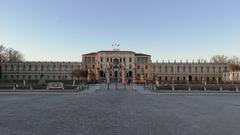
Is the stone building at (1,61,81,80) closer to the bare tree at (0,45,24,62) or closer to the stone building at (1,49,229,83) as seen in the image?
the stone building at (1,49,229,83)

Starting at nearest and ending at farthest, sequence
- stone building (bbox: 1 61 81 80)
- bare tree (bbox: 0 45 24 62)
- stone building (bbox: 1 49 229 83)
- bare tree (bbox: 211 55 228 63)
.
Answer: bare tree (bbox: 0 45 24 62), stone building (bbox: 1 49 229 83), stone building (bbox: 1 61 81 80), bare tree (bbox: 211 55 228 63)

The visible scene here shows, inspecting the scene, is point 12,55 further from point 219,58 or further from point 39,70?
point 219,58

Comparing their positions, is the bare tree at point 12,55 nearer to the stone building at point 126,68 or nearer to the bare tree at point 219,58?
the stone building at point 126,68

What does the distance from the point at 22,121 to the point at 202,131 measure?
24.3 ft

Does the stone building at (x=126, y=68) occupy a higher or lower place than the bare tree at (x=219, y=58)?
lower

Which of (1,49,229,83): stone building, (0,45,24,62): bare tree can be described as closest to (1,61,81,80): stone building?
(1,49,229,83): stone building

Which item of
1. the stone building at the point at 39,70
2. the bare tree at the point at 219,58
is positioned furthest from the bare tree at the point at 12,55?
the bare tree at the point at 219,58

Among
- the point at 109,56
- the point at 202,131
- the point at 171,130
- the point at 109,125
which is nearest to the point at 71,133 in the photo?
the point at 109,125

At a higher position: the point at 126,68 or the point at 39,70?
the point at 126,68

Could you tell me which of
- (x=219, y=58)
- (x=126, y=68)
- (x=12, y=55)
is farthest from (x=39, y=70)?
(x=219, y=58)

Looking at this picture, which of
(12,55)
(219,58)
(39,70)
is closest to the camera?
(12,55)

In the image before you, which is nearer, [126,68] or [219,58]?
[126,68]

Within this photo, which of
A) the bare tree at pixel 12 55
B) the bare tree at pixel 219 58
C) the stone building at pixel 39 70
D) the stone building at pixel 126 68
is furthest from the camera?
the bare tree at pixel 219 58

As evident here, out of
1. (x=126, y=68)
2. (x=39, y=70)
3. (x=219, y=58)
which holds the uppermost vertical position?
(x=219, y=58)
